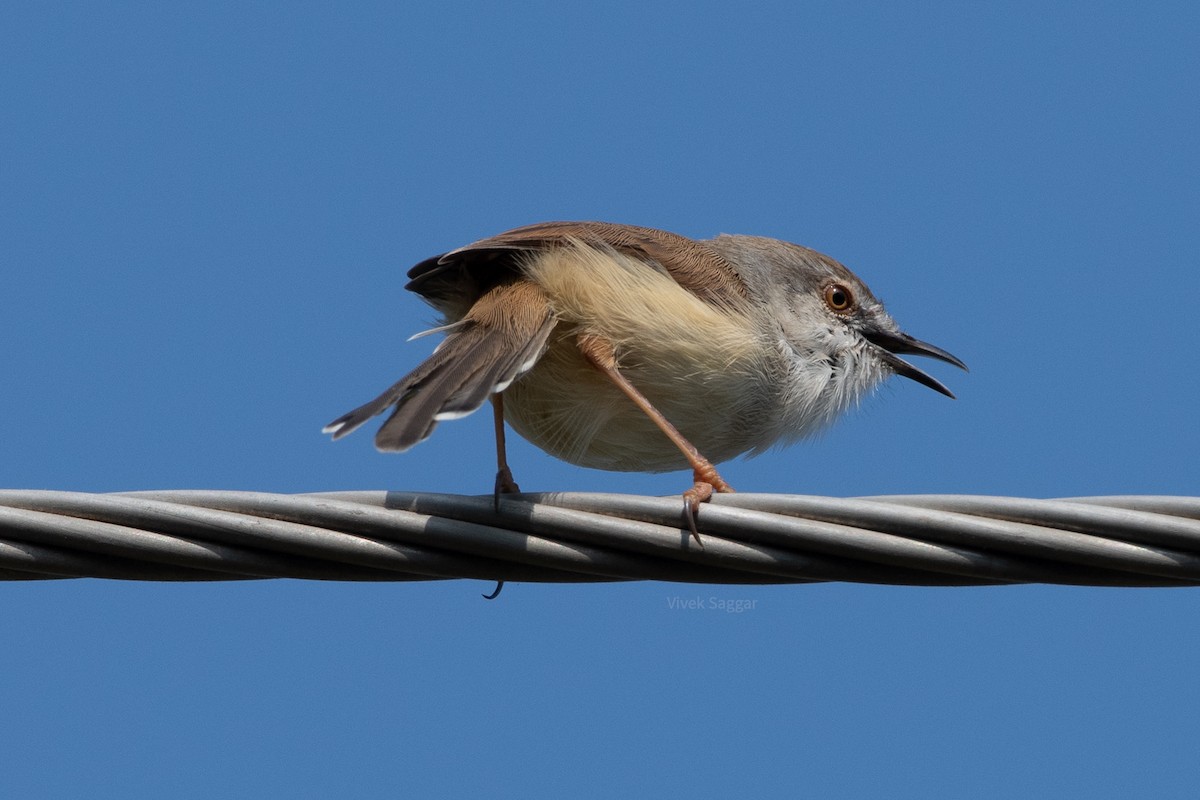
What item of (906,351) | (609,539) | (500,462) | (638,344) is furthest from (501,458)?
(906,351)

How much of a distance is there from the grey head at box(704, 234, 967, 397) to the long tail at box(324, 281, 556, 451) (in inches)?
45.9

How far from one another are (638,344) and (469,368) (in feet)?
2.88

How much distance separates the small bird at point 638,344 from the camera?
508 cm

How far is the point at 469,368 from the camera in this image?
4531mm

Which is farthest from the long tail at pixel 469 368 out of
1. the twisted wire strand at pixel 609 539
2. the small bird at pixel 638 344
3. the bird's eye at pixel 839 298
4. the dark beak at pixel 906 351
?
the dark beak at pixel 906 351

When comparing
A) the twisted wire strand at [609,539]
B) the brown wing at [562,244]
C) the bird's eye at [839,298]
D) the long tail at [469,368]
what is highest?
the bird's eye at [839,298]

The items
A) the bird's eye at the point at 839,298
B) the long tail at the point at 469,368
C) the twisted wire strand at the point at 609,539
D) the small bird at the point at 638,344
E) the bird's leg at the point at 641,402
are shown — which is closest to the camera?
the twisted wire strand at the point at 609,539

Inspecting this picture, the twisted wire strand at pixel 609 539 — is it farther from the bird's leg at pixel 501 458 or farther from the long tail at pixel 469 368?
the bird's leg at pixel 501 458

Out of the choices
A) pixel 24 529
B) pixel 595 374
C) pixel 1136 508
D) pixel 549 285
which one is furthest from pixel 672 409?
pixel 24 529

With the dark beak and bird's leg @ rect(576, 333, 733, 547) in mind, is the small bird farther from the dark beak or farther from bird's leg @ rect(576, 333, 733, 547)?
the dark beak

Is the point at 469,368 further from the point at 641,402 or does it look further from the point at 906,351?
the point at 906,351

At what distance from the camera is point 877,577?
141 inches

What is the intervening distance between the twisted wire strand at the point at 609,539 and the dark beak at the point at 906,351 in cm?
276

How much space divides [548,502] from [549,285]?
5.25ft
